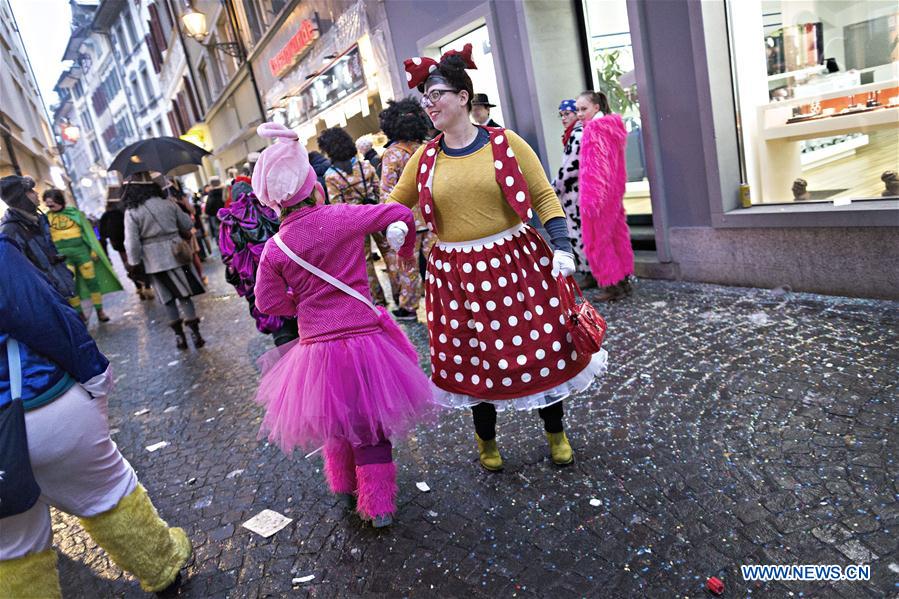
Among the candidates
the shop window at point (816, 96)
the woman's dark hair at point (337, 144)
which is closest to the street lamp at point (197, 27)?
the woman's dark hair at point (337, 144)

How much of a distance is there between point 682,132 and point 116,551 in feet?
17.4

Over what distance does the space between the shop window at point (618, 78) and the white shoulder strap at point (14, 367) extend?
237 inches

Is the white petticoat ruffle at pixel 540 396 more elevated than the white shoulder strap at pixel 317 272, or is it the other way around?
the white shoulder strap at pixel 317 272

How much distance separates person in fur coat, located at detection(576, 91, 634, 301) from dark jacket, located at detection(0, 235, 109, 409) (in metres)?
4.29

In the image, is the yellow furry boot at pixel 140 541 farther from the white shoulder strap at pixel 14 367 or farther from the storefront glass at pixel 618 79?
the storefront glass at pixel 618 79

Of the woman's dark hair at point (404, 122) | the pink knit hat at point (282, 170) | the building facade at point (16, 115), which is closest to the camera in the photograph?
the pink knit hat at point (282, 170)

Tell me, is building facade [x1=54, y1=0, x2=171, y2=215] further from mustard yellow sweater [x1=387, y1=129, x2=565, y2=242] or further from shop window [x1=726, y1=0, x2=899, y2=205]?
mustard yellow sweater [x1=387, y1=129, x2=565, y2=242]

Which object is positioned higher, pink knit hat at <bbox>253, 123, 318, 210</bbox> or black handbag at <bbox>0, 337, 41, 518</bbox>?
pink knit hat at <bbox>253, 123, 318, 210</bbox>

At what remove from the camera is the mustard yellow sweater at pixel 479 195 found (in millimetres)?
2795

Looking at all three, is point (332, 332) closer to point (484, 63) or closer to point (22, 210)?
point (22, 210)

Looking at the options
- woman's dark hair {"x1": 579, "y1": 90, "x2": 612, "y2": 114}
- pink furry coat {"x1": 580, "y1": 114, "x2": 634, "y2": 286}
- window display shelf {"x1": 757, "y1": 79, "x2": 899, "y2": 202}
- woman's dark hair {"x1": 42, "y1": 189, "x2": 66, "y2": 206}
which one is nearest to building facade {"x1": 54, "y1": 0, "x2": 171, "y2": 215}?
woman's dark hair {"x1": 42, "y1": 189, "x2": 66, "y2": 206}

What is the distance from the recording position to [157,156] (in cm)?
807

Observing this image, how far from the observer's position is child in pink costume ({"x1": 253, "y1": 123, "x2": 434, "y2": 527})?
268cm

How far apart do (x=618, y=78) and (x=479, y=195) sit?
514cm
